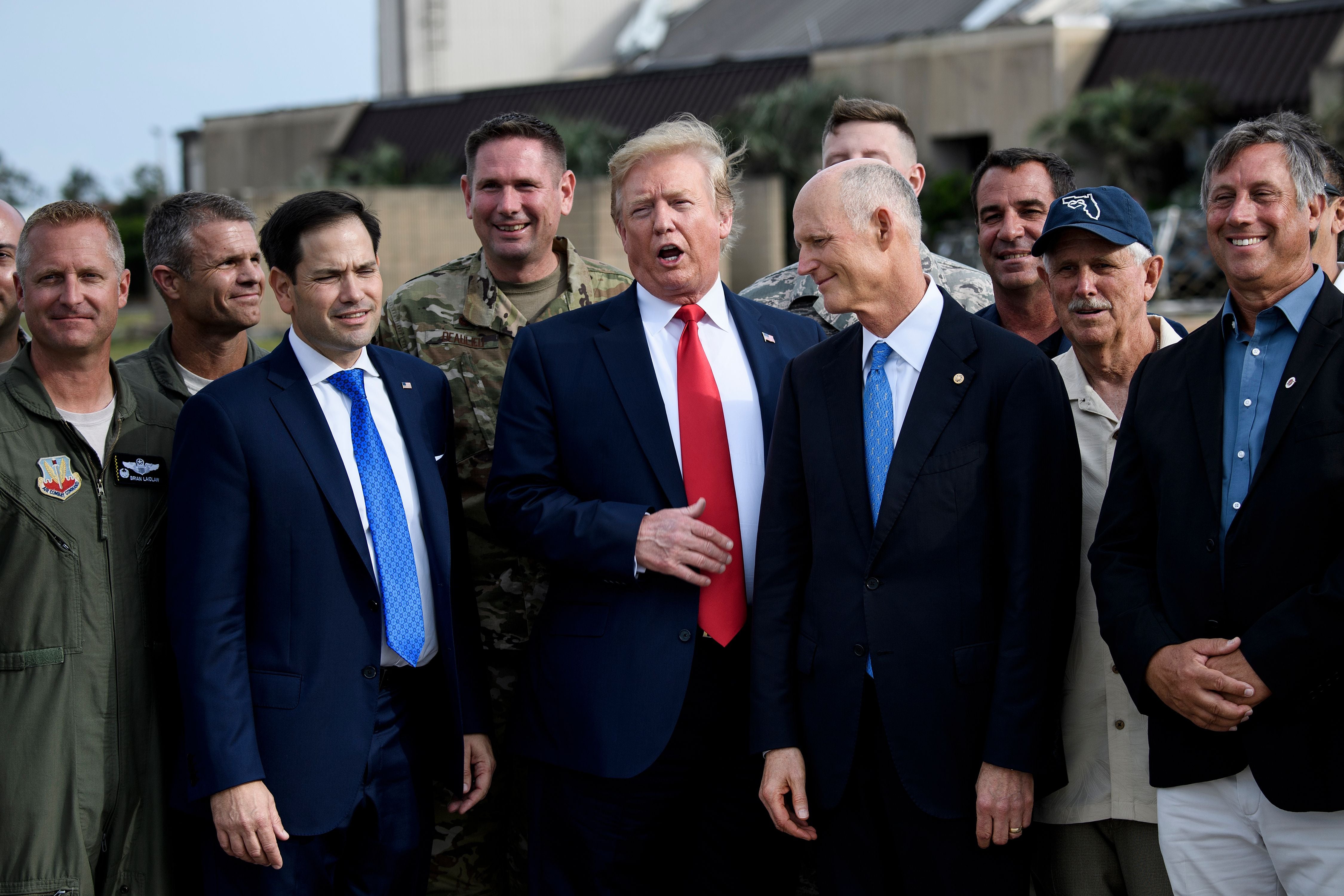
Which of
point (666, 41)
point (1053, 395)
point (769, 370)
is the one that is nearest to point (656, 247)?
point (769, 370)

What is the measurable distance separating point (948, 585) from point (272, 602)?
5.79ft

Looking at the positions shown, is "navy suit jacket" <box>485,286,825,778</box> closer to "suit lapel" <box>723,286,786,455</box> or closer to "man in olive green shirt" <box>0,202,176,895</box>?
"suit lapel" <box>723,286,786,455</box>

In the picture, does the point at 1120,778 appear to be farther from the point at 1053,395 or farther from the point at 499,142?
the point at 499,142

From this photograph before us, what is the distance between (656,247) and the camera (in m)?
3.51

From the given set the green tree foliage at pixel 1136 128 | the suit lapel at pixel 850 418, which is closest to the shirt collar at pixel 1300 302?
the suit lapel at pixel 850 418

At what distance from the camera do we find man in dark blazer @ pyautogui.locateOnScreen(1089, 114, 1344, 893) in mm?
2707

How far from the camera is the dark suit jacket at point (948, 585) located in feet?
9.78

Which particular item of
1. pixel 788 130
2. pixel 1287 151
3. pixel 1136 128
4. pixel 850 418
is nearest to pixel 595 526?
pixel 850 418

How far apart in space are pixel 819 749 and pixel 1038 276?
6.84 ft

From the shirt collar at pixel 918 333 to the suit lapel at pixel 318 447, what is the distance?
1489mm

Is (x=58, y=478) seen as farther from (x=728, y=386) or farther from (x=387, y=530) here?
(x=728, y=386)

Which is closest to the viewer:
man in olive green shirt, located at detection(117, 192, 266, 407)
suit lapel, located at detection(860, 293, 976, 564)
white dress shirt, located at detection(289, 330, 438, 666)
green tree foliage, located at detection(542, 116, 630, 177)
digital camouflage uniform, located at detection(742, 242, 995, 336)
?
suit lapel, located at detection(860, 293, 976, 564)

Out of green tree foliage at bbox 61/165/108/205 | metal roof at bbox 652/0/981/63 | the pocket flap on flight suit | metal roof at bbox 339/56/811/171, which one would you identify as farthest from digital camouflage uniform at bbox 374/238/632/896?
green tree foliage at bbox 61/165/108/205

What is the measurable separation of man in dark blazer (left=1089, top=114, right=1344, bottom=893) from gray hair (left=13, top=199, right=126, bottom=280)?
9.55ft
